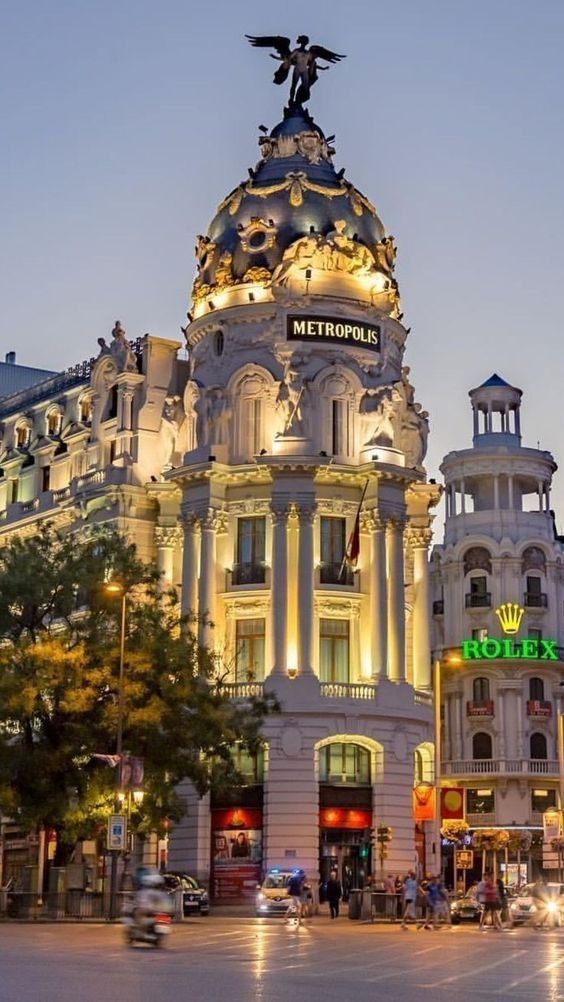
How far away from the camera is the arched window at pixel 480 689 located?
97375 mm

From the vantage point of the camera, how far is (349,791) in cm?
7125

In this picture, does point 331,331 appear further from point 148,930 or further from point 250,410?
point 148,930

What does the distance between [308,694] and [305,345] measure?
1636 centimetres

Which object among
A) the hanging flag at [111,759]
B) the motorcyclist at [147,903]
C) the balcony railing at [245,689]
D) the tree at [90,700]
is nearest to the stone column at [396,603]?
the balcony railing at [245,689]

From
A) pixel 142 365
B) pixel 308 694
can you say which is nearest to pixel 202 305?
pixel 142 365

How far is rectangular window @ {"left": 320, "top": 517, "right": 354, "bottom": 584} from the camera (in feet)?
243

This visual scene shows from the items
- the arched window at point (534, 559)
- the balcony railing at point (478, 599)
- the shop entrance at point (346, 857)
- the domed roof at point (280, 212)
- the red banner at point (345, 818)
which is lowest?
the shop entrance at point (346, 857)

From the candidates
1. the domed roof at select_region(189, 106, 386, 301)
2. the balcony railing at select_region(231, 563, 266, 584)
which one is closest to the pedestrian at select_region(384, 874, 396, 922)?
the balcony railing at select_region(231, 563, 266, 584)

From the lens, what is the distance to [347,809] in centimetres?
7106

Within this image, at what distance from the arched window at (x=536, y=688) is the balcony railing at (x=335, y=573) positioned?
2662cm

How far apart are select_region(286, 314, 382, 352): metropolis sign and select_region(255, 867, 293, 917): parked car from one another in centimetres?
2549

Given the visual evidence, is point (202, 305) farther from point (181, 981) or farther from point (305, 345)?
point (181, 981)

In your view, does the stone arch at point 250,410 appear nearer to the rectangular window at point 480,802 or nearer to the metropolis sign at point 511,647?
the metropolis sign at point 511,647

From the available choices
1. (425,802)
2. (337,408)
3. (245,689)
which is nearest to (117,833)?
(425,802)
